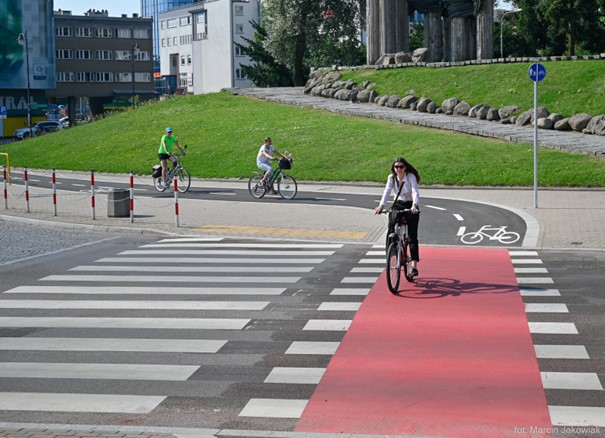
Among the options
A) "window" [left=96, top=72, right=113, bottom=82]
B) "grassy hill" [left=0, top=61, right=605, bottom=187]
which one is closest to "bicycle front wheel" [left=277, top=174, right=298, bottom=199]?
"grassy hill" [left=0, top=61, right=605, bottom=187]

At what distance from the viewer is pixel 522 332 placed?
10578 mm

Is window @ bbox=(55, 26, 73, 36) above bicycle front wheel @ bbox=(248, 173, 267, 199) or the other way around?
above

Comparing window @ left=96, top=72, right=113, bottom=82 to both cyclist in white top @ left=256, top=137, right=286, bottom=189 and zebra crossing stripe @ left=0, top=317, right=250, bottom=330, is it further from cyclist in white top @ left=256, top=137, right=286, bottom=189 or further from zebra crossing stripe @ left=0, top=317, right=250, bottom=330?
zebra crossing stripe @ left=0, top=317, right=250, bottom=330

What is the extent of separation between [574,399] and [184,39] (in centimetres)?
15657

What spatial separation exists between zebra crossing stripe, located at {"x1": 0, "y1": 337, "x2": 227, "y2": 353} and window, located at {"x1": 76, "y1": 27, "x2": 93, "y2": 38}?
122247mm

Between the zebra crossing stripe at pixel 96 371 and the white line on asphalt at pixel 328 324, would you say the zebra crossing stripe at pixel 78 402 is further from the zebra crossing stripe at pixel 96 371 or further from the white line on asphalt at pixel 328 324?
the white line on asphalt at pixel 328 324

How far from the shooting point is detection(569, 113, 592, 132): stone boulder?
1359 inches

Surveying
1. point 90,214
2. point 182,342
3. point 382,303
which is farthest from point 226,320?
point 90,214

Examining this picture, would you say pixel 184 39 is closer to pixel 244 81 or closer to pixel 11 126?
pixel 244 81

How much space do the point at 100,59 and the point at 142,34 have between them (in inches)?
324

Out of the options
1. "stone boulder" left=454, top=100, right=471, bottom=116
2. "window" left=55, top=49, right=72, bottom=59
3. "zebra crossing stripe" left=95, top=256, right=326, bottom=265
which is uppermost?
"window" left=55, top=49, right=72, bottom=59

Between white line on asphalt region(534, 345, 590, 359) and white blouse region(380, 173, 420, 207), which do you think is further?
white blouse region(380, 173, 420, 207)

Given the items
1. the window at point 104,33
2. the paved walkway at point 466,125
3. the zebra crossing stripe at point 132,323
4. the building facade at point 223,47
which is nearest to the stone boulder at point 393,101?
the paved walkway at point 466,125

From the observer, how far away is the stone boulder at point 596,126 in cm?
3378
